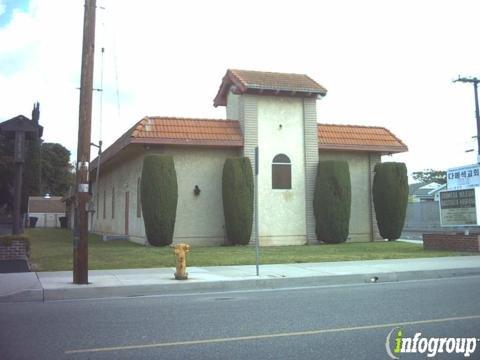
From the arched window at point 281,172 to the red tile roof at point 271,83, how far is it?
2.97 metres

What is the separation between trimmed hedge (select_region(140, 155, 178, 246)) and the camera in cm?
2194

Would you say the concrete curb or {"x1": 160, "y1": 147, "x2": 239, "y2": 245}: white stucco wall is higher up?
{"x1": 160, "y1": 147, "x2": 239, "y2": 245}: white stucco wall

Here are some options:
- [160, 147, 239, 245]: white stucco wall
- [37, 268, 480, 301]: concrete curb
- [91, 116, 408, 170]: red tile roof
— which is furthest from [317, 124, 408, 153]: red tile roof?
[37, 268, 480, 301]: concrete curb

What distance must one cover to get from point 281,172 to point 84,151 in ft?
45.6

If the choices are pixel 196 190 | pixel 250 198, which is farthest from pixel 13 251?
pixel 250 198

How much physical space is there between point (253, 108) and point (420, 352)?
746 inches

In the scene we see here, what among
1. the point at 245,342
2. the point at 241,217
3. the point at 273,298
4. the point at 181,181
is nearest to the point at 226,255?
the point at 241,217

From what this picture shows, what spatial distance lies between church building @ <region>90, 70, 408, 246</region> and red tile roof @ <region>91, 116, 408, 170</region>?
0.14 feet

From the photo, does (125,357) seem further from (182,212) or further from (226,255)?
(182,212)

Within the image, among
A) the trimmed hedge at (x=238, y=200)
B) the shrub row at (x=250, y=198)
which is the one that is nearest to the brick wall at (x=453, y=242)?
the shrub row at (x=250, y=198)

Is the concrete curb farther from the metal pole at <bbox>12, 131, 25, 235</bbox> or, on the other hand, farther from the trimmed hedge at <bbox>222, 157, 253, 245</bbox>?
the trimmed hedge at <bbox>222, 157, 253, 245</bbox>

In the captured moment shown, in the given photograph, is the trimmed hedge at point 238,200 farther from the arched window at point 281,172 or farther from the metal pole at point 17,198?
the metal pole at point 17,198

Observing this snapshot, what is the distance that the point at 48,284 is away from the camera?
37.2ft

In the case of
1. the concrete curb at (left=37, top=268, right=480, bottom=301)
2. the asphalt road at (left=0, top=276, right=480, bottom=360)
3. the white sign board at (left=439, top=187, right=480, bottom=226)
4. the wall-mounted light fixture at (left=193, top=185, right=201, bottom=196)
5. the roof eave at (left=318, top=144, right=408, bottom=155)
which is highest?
the roof eave at (left=318, top=144, right=408, bottom=155)
